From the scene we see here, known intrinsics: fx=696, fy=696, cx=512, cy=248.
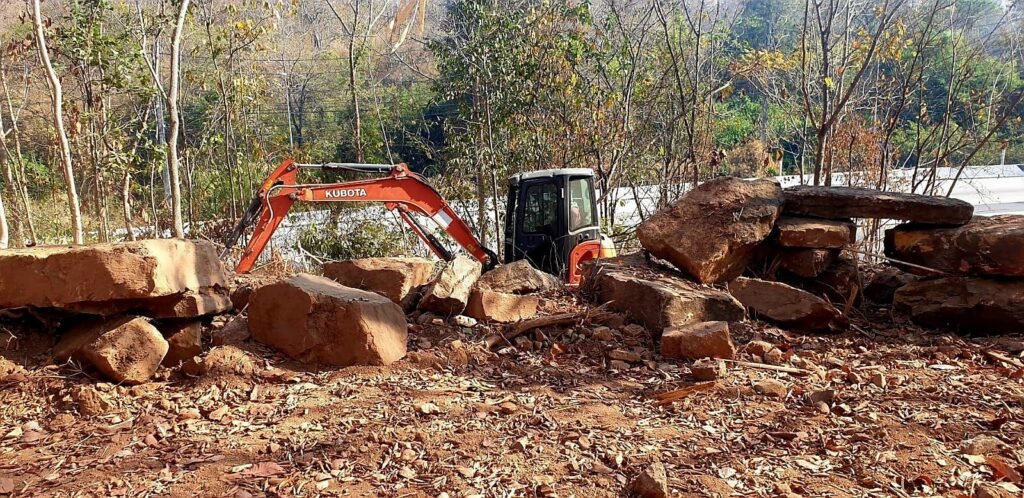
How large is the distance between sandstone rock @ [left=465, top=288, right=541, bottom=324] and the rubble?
1877mm

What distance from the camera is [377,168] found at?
7.58 meters

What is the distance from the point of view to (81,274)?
3504mm

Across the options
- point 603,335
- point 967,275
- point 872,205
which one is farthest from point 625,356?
point 967,275

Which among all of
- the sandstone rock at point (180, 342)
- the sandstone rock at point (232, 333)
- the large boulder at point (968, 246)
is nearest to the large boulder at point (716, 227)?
the large boulder at point (968, 246)

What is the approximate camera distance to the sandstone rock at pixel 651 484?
2553mm

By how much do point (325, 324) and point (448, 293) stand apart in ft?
3.13

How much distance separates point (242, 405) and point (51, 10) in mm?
12660

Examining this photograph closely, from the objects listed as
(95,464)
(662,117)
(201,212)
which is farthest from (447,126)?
(95,464)

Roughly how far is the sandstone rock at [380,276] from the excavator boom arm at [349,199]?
84.9 inches

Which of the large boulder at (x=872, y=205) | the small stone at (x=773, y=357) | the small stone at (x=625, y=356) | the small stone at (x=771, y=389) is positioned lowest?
the small stone at (x=771, y=389)

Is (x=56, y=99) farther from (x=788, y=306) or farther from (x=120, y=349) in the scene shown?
(x=788, y=306)

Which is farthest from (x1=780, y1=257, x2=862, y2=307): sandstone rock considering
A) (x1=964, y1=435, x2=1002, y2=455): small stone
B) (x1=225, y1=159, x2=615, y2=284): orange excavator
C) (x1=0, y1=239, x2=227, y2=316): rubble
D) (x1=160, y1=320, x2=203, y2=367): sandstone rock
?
(x1=0, y1=239, x2=227, y2=316): rubble

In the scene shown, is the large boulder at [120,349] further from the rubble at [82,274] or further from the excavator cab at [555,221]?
the excavator cab at [555,221]

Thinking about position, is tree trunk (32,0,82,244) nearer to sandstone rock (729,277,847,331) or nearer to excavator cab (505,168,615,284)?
excavator cab (505,168,615,284)
